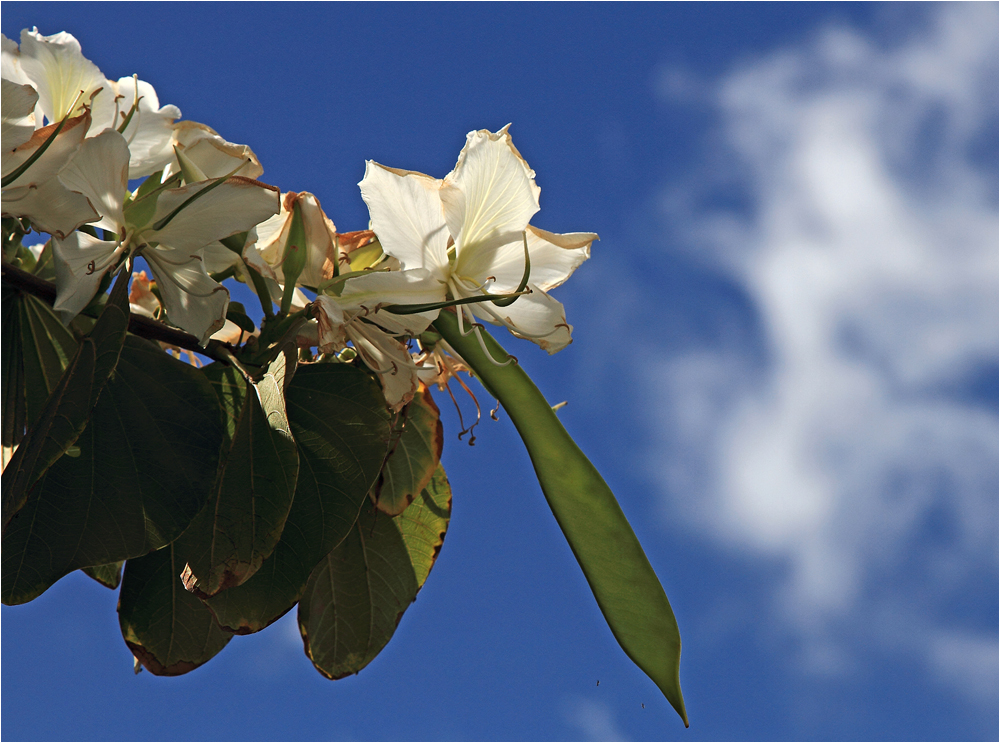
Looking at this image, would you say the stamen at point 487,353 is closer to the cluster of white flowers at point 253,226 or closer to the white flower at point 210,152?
the cluster of white flowers at point 253,226

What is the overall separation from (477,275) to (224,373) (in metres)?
0.21

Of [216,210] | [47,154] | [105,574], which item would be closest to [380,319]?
[216,210]

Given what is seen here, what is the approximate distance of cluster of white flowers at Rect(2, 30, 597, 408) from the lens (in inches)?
22.1

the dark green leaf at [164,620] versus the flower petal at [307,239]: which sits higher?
the flower petal at [307,239]

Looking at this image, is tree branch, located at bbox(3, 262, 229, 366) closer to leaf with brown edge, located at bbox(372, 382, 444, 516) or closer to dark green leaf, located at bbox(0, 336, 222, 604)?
dark green leaf, located at bbox(0, 336, 222, 604)

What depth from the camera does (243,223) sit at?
22.6 inches

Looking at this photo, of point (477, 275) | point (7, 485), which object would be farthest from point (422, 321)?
point (7, 485)

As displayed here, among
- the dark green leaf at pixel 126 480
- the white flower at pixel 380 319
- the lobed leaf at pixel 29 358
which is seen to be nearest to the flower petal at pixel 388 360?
the white flower at pixel 380 319

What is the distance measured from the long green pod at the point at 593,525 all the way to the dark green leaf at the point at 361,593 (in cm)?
19

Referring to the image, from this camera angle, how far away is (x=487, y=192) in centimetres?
61

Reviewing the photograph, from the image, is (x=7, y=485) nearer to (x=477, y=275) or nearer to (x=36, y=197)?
(x=36, y=197)

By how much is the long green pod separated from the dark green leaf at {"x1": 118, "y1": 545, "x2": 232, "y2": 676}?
0.93 feet

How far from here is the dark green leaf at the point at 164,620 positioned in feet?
2.24

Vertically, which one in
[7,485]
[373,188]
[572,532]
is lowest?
[7,485]
